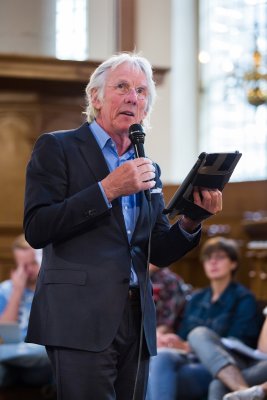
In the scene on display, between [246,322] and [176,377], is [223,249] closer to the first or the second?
[246,322]

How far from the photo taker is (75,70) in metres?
6.66

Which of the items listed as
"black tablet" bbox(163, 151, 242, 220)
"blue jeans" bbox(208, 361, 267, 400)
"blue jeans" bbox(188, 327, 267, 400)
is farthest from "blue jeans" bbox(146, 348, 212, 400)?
"black tablet" bbox(163, 151, 242, 220)

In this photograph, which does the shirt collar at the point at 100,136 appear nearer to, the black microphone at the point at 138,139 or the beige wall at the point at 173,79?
the black microphone at the point at 138,139

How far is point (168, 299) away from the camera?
5.20 m

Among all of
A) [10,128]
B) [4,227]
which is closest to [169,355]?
[4,227]

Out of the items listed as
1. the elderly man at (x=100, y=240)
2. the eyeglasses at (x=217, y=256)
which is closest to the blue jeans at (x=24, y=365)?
the eyeglasses at (x=217, y=256)

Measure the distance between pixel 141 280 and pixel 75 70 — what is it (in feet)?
14.9

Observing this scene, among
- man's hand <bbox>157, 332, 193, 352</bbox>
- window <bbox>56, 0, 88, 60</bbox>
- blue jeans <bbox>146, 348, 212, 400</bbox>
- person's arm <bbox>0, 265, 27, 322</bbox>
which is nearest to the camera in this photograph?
blue jeans <bbox>146, 348, 212, 400</bbox>

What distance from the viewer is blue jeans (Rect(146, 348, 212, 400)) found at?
445 cm

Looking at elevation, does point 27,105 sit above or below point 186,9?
below

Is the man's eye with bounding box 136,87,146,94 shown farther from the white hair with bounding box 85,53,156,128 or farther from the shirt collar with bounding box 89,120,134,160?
the shirt collar with bounding box 89,120,134,160

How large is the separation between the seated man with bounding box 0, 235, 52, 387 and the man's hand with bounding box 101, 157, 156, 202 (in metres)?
2.78

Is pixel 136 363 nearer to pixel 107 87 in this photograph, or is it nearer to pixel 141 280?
pixel 141 280

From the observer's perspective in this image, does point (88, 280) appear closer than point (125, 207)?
Yes
